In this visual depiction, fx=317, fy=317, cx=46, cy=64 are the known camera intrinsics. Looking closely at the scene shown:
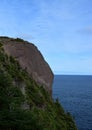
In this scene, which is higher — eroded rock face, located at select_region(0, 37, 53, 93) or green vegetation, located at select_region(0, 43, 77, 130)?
eroded rock face, located at select_region(0, 37, 53, 93)

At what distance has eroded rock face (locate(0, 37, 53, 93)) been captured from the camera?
1276 inches

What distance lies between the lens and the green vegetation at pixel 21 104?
719 inches

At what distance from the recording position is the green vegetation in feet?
59.9

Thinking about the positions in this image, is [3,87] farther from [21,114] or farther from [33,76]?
[33,76]

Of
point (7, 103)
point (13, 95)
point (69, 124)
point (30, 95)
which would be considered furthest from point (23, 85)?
point (69, 124)

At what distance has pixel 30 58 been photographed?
3397cm

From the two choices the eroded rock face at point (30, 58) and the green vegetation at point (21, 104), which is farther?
the eroded rock face at point (30, 58)

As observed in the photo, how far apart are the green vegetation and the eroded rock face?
1446mm

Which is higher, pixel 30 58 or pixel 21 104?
pixel 30 58

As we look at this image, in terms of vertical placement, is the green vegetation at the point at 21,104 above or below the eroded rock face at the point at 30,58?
below

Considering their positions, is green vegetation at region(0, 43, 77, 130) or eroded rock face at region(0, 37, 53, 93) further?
eroded rock face at region(0, 37, 53, 93)

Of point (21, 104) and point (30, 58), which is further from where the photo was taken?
point (30, 58)

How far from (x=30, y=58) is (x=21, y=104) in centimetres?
1116

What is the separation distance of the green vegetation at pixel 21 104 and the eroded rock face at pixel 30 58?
1446 mm
